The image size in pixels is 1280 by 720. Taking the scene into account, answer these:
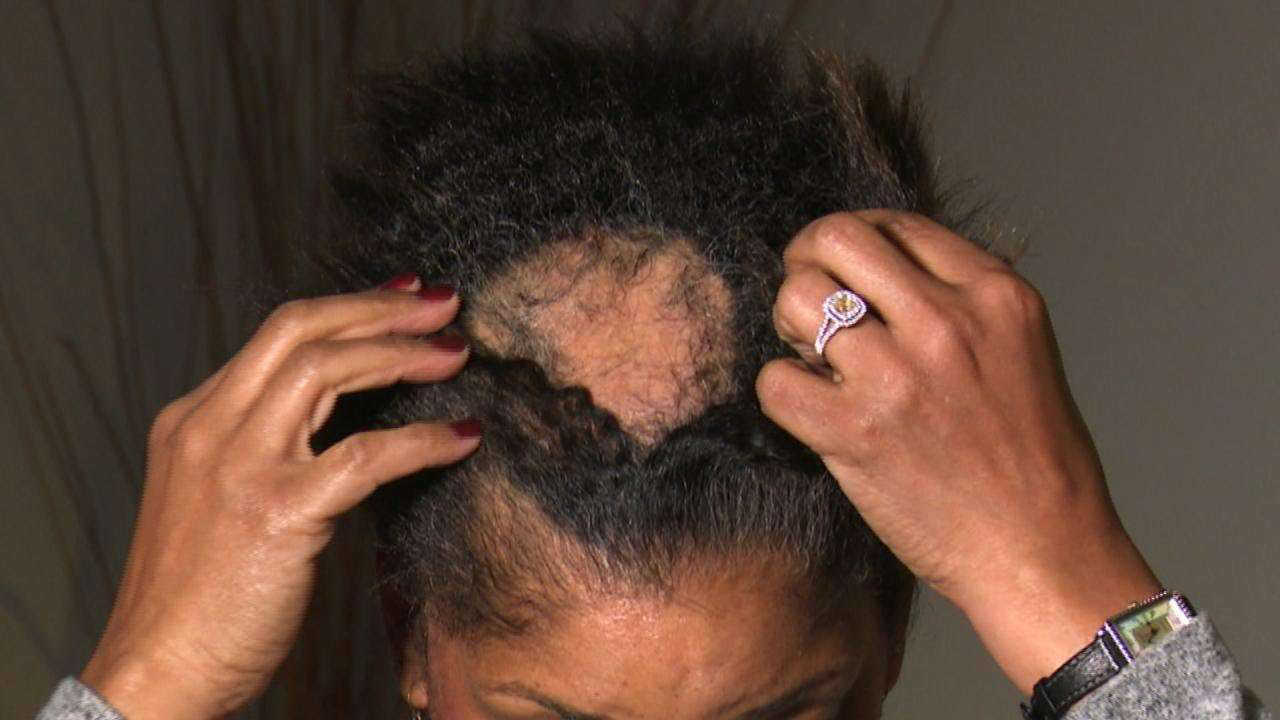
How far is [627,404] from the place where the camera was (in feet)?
3.13

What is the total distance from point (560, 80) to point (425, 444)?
0.29 meters

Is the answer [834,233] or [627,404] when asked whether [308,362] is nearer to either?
[627,404]

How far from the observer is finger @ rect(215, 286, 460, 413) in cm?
92

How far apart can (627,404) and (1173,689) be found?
0.33m

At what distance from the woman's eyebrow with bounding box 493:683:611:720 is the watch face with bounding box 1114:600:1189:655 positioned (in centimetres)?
29

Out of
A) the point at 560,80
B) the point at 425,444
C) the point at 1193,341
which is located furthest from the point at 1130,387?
the point at 425,444

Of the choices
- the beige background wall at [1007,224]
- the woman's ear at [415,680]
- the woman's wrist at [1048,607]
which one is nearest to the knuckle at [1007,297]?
the woman's wrist at [1048,607]

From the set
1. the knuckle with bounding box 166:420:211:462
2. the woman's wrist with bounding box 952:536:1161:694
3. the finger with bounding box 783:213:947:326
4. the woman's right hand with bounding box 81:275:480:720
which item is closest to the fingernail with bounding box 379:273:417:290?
the woman's right hand with bounding box 81:275:480:720

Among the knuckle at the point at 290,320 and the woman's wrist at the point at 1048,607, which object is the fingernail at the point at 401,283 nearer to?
the knuckle at the point at 290,320

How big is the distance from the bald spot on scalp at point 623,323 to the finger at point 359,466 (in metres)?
0.09

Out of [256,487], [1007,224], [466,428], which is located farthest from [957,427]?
[1007,224]

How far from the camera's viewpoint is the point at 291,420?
2.99 feet

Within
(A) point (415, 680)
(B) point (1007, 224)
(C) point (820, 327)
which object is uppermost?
(C) point (820, 327)

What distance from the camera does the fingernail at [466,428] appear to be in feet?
3.11
